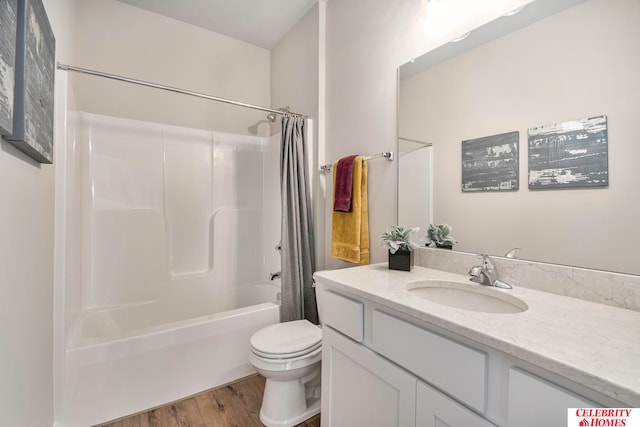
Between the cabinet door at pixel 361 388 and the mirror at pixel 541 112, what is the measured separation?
648 mm

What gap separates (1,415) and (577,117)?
1899 millimetres

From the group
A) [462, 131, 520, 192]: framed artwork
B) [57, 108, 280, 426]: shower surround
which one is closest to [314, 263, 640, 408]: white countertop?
[462, 131, 520, 192]: framed artwork

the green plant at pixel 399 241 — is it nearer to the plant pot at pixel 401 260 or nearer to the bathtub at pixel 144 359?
the plant pot at pixel 401 260

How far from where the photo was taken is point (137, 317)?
206 cm

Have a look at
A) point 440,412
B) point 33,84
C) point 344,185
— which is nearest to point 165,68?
point 33,84

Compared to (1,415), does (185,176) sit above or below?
above

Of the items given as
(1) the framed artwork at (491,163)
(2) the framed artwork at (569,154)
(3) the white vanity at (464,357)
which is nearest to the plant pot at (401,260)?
(3) the white vanity at (464,357)

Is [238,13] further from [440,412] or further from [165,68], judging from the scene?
[440,412]

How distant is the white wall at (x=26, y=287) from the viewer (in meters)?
0.74

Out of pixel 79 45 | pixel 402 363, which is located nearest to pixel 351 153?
pixel 402 363

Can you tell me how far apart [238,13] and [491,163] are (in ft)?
7.60

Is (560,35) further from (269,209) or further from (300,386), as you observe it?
(269,209)

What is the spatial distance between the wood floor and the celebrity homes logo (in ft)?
4.26

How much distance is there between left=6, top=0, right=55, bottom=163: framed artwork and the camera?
73 centimetres
